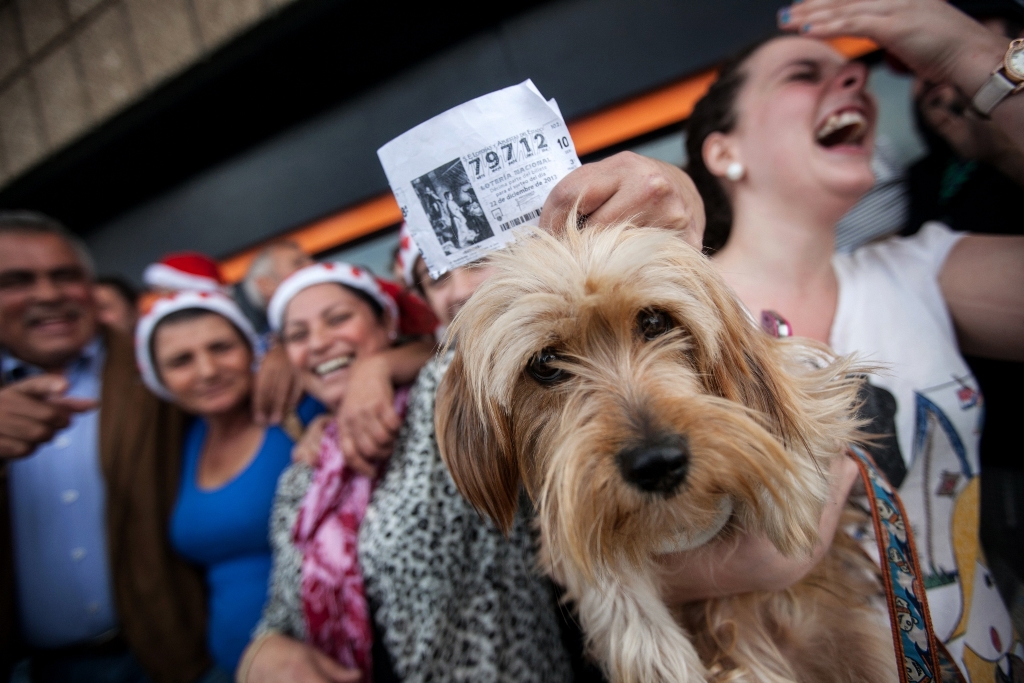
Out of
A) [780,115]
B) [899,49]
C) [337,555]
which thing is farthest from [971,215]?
[337,555]

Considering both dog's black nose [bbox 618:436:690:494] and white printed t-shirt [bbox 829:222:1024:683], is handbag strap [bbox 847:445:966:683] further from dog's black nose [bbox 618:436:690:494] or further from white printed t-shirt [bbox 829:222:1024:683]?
dog's black nose [bbox 618:436:690:494]

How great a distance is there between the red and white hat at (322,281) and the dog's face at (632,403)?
1.22 meters

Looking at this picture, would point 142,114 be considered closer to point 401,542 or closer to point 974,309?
point 401,542

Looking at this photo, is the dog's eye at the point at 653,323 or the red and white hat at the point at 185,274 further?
the red and white hat at the point at 185,274

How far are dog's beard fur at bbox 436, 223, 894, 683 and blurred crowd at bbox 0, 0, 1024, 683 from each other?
0.40 feet

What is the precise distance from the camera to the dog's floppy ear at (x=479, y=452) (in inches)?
37.7

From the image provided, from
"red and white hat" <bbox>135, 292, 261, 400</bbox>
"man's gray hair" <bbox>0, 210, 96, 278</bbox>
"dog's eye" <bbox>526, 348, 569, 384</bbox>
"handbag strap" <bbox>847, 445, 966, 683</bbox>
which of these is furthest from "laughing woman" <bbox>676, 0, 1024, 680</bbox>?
"man's gray hair" <bbox>0, 210, 96, 278</bbox>

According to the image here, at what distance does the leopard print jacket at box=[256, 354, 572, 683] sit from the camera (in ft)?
4.10

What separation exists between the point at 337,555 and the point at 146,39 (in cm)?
438

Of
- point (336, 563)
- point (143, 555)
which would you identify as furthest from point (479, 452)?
point (143, 555)

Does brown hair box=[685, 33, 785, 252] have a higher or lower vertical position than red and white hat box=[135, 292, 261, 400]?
lower

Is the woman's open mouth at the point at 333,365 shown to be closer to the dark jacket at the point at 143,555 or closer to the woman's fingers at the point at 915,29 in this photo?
the dark jacket at the point at 143,555

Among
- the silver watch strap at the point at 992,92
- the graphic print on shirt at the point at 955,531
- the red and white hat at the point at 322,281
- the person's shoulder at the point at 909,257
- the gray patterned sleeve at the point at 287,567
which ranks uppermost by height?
the red and white hat at the point at 322,281

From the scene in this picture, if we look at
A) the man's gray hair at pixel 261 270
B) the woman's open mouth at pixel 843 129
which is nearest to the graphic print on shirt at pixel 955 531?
the woman's open mouth at pixel 843 129
